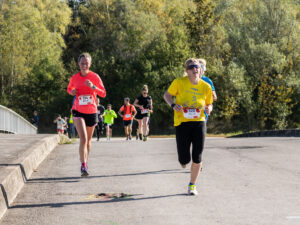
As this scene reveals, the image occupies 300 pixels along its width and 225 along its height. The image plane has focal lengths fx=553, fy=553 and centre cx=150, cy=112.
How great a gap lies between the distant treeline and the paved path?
36669mm

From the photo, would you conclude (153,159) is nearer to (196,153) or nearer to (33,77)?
(196,153)

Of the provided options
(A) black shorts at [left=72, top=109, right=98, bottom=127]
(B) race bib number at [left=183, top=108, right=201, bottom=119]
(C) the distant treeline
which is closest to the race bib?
(A) black shorts at [left=72, top=109, right=98, bottom=127]

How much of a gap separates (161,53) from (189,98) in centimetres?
4618

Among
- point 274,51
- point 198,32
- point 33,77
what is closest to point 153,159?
point 274,51

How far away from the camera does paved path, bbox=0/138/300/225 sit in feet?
17.7

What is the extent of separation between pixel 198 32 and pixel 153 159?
40.4 metres

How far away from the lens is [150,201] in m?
6.29

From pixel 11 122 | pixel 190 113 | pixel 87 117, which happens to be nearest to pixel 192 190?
pixel 190 113

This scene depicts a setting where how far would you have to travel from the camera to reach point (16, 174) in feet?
23.6

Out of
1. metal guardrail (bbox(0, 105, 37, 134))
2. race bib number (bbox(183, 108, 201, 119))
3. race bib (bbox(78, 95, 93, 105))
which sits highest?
race bib (bbox(78, 95, 93, 105))

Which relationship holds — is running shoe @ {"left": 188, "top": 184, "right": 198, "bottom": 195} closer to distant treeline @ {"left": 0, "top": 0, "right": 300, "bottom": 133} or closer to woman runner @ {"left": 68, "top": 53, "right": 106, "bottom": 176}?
woman runner @ {"left": 68, "top": 53, "right": 106, "bottom": 176}

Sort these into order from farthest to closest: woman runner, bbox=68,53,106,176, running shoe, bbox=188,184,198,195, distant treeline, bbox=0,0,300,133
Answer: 1. distant treeline, bbox=0,0,300,133
2. woman runner, bbox=68,53,106,176
3. running shoe, bbox=188,184,198,195

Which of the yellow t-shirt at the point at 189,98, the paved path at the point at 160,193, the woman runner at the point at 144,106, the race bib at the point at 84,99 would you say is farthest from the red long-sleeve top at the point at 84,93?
the woman runner at the point at 144,106

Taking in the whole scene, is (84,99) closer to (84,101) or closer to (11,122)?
(84,101)
